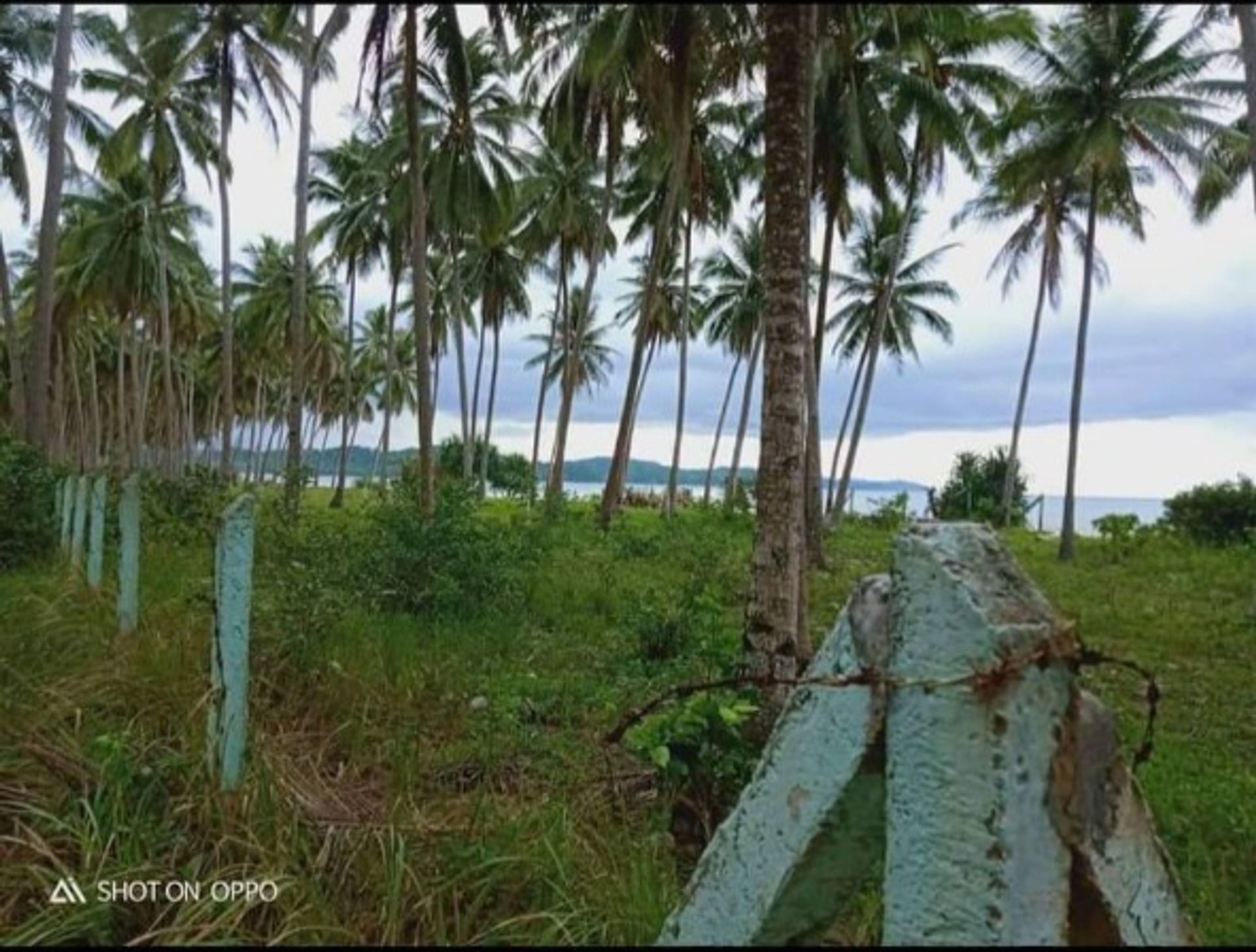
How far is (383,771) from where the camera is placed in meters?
3.23

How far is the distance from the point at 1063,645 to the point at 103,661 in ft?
12.6

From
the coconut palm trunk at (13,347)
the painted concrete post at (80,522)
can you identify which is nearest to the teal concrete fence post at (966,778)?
the painted concrete post at (80,522)

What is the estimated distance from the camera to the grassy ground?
2035 mm

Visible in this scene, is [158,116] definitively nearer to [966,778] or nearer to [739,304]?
[739,304]

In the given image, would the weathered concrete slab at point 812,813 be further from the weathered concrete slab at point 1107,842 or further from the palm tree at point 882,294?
the palm tree at point 882,294

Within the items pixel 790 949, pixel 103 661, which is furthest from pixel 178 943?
pixel 103 661

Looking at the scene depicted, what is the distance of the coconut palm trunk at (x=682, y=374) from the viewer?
69.4 ft

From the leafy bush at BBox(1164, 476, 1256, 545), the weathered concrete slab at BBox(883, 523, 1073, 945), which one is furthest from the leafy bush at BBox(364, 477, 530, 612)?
the leafy bush at BBox(1164, 476, 1256, 545)

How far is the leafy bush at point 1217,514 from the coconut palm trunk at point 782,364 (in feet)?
53.9

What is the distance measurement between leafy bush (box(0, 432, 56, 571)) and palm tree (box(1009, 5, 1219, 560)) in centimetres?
1510

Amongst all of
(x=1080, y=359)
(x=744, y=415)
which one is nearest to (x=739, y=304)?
(x=744, y=415)

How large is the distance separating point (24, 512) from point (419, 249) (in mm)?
6939

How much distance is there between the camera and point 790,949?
3.67 feet

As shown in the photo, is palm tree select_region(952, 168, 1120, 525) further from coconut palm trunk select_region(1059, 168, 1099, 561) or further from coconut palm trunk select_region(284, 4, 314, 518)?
coconut palm trunk select_region(284, 4, 314, 518)
